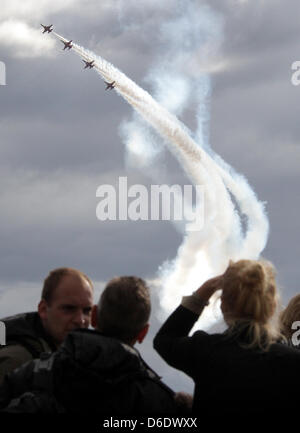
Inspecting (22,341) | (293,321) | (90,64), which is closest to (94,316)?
(22,341)

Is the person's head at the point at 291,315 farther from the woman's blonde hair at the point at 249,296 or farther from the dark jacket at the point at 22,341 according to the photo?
the dark jacket at the point at 22,341

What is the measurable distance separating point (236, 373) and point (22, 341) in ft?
8.02

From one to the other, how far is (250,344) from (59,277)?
236cm

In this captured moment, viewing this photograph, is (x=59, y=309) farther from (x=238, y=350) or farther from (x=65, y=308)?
(x=238, y=350)

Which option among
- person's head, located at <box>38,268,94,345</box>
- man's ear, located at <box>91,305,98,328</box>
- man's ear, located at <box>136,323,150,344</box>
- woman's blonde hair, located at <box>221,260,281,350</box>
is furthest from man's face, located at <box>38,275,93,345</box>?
woman's blonde hair, located at <box>221,260,281,350</box>

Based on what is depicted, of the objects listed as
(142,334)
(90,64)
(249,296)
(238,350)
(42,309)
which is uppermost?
(90,64)

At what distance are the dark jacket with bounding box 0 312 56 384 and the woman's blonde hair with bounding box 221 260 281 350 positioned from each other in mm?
2126

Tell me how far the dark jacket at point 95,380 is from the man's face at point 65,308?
4.43 ft

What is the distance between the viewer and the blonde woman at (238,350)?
27.7 ft

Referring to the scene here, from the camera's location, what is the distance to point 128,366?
8039mm

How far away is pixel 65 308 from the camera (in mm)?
9477
